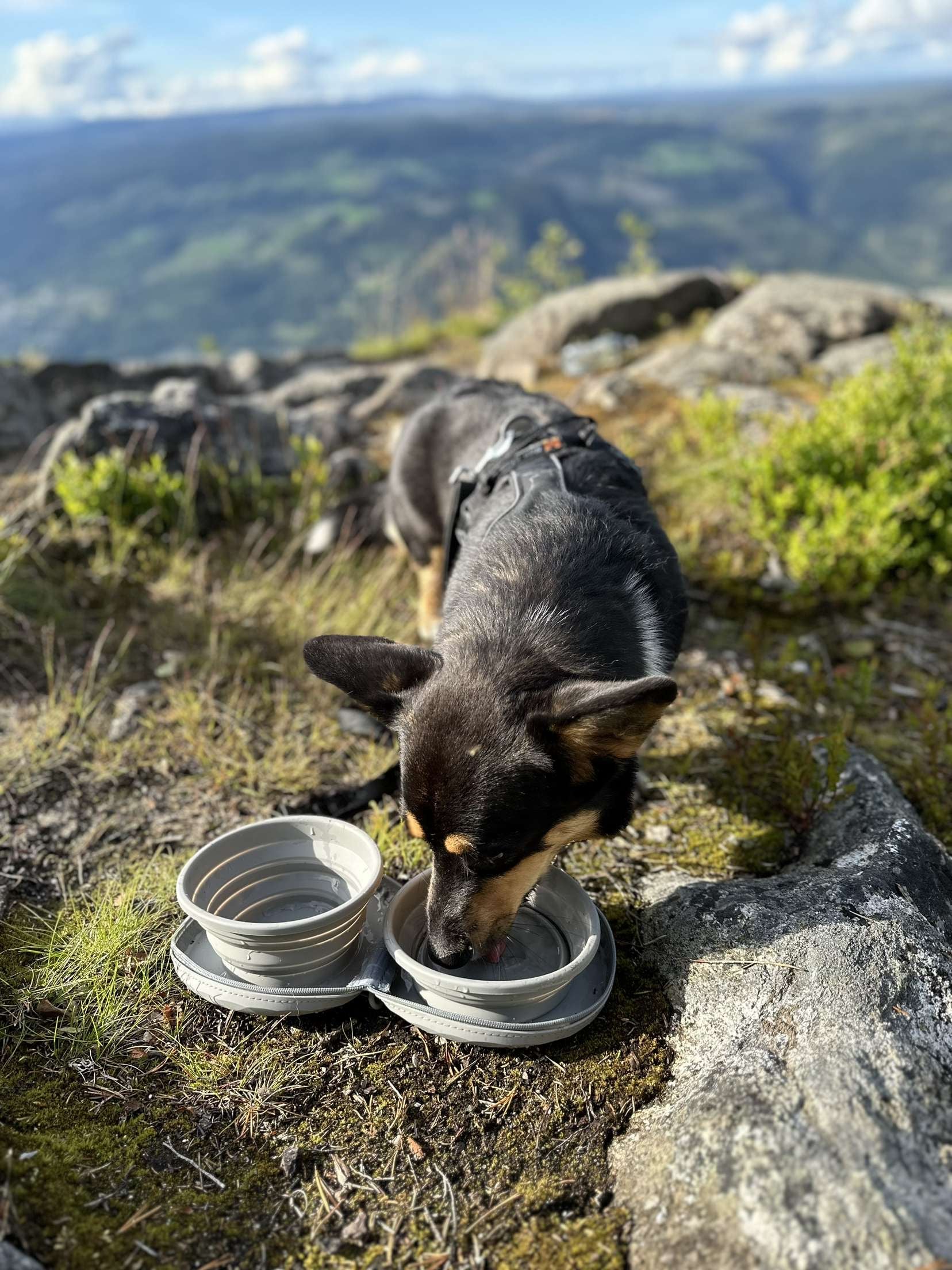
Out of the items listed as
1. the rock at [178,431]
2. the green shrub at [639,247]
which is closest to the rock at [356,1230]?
the rock at [178,431]

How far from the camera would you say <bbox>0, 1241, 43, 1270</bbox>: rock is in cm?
182

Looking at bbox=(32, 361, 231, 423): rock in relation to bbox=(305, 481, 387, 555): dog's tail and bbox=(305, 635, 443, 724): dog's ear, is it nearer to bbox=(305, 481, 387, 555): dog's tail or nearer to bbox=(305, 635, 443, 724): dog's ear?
bbox=(305, 481, 387, 555): dog's tail

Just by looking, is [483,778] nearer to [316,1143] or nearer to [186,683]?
[316,1143]

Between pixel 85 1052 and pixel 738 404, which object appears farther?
pixel 738 404

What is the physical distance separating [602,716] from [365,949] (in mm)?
1216

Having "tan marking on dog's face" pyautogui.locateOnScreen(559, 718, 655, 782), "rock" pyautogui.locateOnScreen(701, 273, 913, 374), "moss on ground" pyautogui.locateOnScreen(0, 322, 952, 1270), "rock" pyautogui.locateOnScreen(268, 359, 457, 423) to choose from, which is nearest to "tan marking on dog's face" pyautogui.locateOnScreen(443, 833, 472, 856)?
"tan marking on dog's face" pyautogui.locateOnScreen(559, 718, 655, 782)

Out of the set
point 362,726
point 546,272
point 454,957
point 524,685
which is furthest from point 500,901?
point 546,272

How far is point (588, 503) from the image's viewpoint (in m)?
3.31

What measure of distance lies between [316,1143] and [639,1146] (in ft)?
2.95

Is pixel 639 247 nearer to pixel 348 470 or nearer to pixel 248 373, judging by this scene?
pixel 248 373

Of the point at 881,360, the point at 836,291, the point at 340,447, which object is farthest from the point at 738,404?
the point at 836,291

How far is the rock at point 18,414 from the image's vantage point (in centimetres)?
754

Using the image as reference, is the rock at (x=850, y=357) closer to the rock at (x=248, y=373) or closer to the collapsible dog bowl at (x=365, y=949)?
the collapsible dog bowl at (x=365, y=949)

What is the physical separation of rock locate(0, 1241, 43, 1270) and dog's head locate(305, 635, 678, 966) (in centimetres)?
118
